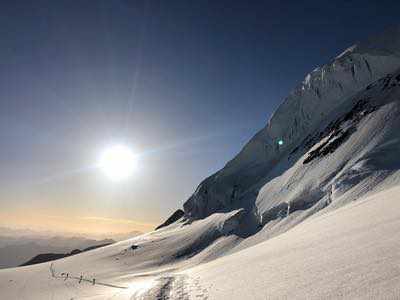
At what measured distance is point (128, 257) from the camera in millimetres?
57188

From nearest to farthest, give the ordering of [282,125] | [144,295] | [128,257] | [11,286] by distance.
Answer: [144,295] → [11,286] → [128,257] → [282,125]

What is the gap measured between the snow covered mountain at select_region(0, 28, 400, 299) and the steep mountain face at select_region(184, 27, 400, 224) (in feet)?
0.84

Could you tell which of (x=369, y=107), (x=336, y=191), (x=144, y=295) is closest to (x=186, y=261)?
(x=336, y=191)

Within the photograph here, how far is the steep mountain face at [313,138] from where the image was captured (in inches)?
1779

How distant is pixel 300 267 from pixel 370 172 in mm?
27921

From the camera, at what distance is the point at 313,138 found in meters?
65.2

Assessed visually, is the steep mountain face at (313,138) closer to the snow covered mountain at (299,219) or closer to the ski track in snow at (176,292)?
the snow covered mountain at (299,219)

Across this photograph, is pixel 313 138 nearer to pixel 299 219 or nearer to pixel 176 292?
pixel 299 219

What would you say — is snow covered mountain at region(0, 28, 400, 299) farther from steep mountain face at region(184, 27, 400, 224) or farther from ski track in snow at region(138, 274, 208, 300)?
steep mountain face at region(184, 27, 400, 224)

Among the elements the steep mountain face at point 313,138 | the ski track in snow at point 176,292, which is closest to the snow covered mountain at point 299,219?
the ski track in snow at point 176,292

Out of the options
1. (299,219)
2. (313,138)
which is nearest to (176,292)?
(299,219)

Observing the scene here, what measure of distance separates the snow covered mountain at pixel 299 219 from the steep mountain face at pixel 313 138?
26 cm

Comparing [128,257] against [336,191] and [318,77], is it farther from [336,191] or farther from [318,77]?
[318,77]

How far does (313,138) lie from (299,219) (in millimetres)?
31349
